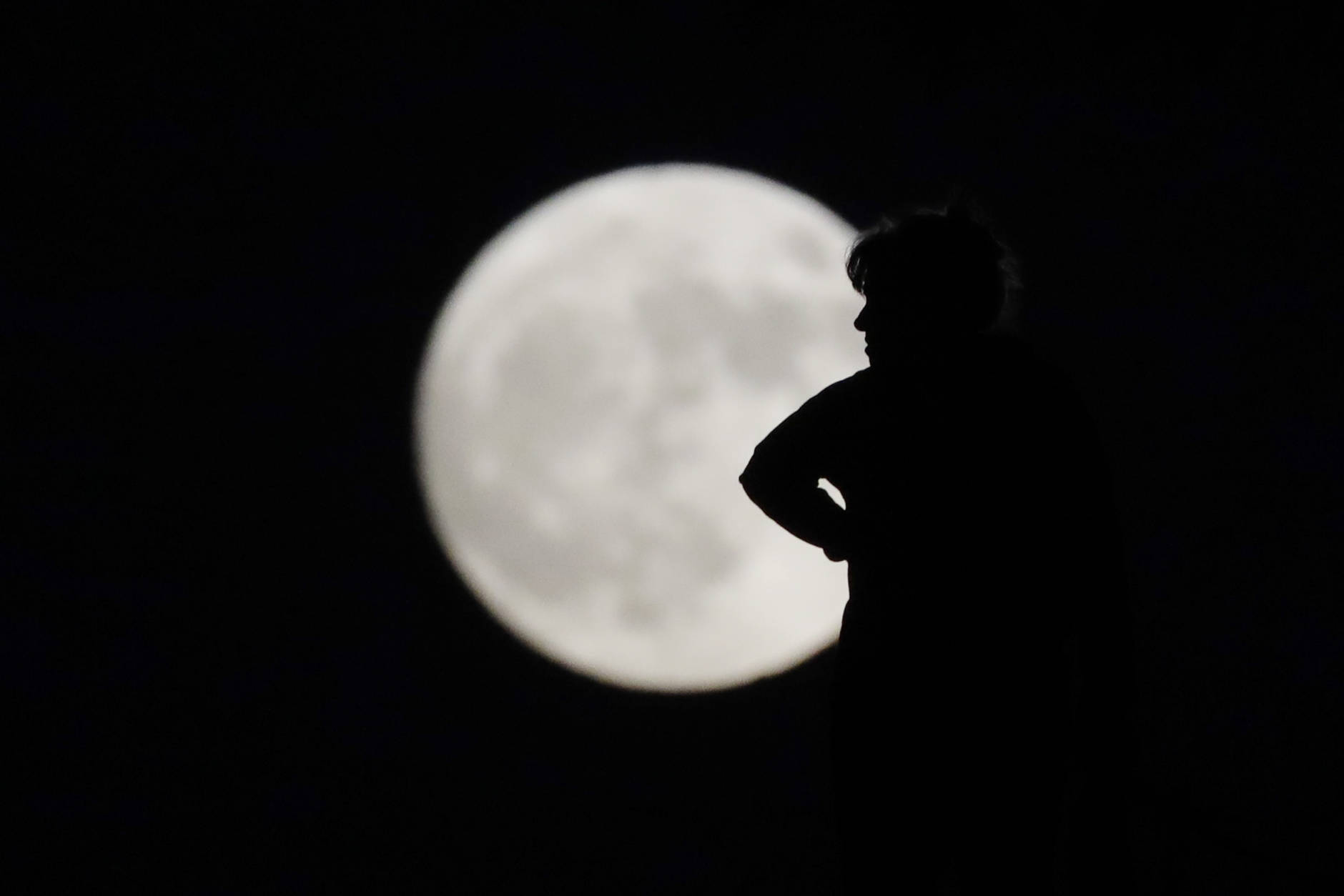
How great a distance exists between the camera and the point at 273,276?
4199mm

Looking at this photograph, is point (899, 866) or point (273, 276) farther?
point (273, 276)

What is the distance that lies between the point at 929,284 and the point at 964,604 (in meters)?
0.34

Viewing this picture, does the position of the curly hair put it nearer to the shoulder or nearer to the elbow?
the shoulder

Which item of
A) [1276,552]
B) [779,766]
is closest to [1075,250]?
[1276,552]

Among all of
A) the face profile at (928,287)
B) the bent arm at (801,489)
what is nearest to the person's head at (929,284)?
the face profile at (928,287)

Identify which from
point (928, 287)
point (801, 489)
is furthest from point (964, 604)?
point (928, 287)

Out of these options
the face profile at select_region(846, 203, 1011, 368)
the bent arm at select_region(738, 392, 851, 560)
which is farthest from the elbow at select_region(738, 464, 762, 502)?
the face profile at select_region(846, 203, 1011, 368)

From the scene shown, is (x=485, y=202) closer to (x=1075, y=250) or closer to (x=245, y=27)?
(x=245, y=27)

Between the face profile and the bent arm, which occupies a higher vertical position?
the face profile

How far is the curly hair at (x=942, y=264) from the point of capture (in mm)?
992

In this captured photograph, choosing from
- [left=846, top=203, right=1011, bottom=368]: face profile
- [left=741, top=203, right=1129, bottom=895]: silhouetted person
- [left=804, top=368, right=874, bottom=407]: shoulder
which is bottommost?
[left=741, top=203, right=1129, bottom=895]: silhouetted person

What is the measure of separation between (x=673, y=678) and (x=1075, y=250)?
2.55m

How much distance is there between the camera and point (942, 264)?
3.25 feet

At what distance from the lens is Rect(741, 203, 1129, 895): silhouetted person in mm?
893
